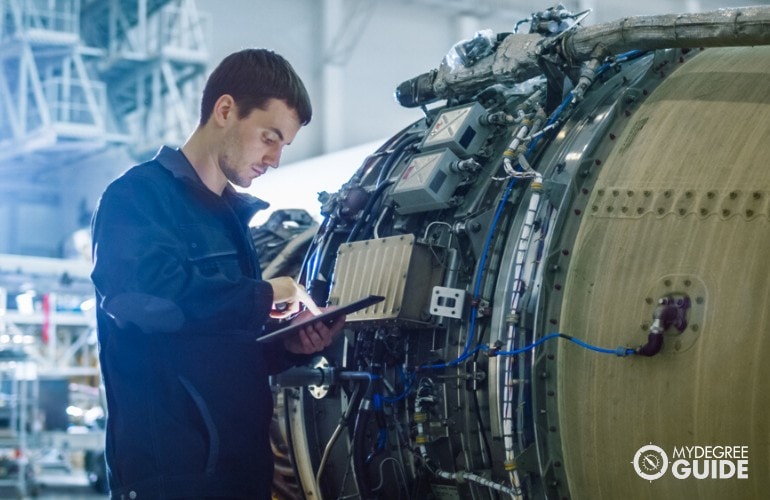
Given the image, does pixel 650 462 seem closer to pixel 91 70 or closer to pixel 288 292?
pixel 288 292

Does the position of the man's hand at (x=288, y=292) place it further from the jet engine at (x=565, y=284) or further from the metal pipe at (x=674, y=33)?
the metal pipe at (x=674, y=33)

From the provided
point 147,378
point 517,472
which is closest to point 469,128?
point 517,472

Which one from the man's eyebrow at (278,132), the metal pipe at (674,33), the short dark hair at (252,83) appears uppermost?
the metal pipe at (674,33)

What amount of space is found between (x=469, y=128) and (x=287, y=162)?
27.5 feet

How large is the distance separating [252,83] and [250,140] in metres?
0.16

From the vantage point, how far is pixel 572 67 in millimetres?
3461

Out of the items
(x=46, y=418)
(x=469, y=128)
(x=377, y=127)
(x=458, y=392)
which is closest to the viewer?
(x=458, y=392)

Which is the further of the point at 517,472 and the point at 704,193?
the point at 517,472

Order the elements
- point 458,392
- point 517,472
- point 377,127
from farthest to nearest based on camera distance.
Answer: point 377,127, point 458,392, point 517,472

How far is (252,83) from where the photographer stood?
9.27 feet

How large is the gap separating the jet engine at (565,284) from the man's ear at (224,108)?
93 cm

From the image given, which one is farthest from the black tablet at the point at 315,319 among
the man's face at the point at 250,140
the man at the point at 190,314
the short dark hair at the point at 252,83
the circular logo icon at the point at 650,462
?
the circular logo icon at the point at 650,462

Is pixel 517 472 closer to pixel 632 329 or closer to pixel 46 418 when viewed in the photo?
pixel 632 329

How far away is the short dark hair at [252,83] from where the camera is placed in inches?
111
